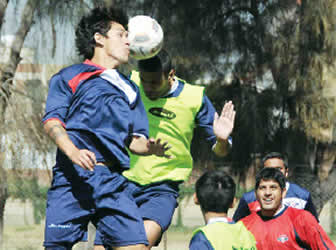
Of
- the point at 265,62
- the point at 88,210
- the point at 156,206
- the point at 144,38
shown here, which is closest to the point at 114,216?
the point at 88,210

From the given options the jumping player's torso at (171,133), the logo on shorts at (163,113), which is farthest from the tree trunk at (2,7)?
the logo on shorts at (163,113)

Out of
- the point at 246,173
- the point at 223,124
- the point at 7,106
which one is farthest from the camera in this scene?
the point at 246,173

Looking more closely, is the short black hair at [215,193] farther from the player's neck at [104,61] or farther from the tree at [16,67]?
the tree at [16,67]

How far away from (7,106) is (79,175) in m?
4.16

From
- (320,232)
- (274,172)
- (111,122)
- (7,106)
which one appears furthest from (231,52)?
(111,122)

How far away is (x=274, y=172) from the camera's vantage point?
4711mm

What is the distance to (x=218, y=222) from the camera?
10.5 ft

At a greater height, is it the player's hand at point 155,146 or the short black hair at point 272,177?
the player's hand at point 155,146

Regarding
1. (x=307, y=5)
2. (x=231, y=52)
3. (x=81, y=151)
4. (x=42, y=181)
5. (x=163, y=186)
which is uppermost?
(x=307, y=5)

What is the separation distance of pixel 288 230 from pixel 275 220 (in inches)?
5.8

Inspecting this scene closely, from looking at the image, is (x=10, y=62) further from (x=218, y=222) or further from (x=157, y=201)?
(x=218, y=222)

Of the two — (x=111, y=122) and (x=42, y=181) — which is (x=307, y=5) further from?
(x=111, y=122)

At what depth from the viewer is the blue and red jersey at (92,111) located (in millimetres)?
3254

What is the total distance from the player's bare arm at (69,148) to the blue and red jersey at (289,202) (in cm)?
234
